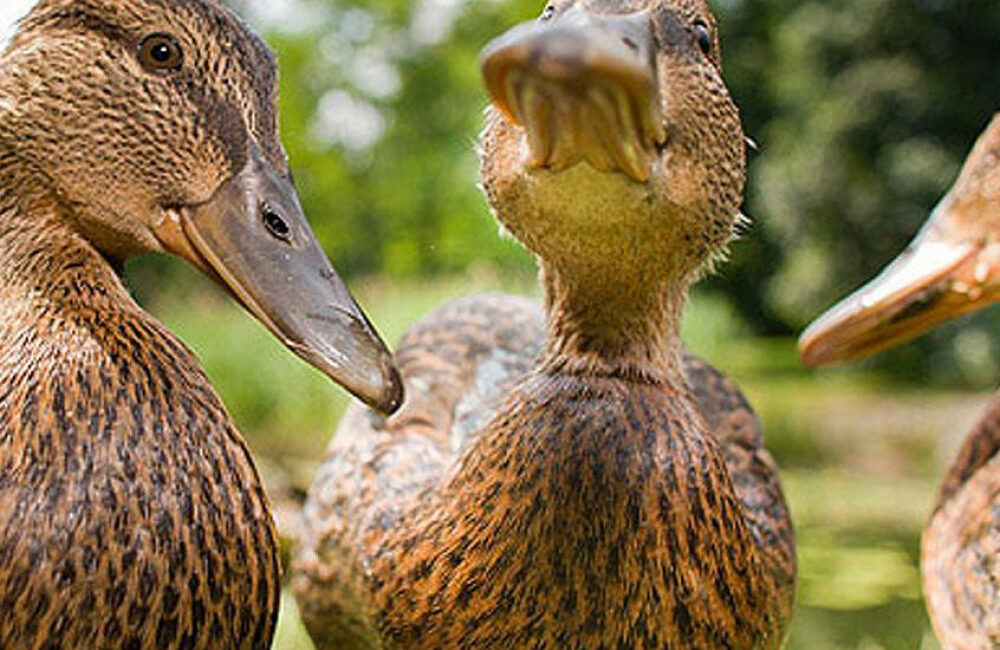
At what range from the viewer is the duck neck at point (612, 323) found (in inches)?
65.0

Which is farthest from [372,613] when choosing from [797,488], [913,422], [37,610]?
[913,422]

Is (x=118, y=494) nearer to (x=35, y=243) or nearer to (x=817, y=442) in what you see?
(x=35, y=243)

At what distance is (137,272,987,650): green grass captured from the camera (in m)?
4.52

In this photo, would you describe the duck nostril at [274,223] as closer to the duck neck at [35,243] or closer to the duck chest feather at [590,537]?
the duck neck at [35,243]

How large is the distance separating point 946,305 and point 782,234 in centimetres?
1251

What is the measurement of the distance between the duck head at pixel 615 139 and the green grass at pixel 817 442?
205cm

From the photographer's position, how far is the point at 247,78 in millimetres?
1563

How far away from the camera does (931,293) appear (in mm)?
2252

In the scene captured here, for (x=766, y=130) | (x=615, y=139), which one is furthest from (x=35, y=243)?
(x=766, y=130)

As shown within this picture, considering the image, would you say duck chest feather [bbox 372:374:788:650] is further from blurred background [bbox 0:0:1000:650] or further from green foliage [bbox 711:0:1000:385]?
green foliage [bbox 711:0:1000:385]

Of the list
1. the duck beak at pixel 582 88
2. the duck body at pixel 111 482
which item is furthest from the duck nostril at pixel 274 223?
the duck beak at pixel 582 88

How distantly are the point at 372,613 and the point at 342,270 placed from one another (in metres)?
15.5

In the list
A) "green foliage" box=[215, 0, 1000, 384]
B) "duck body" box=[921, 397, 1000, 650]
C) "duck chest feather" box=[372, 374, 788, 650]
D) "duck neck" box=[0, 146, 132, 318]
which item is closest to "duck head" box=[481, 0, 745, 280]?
"duck chest feather" box=[372, 374, 788, 650]

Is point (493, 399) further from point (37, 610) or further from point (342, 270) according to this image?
point (342, 270)
